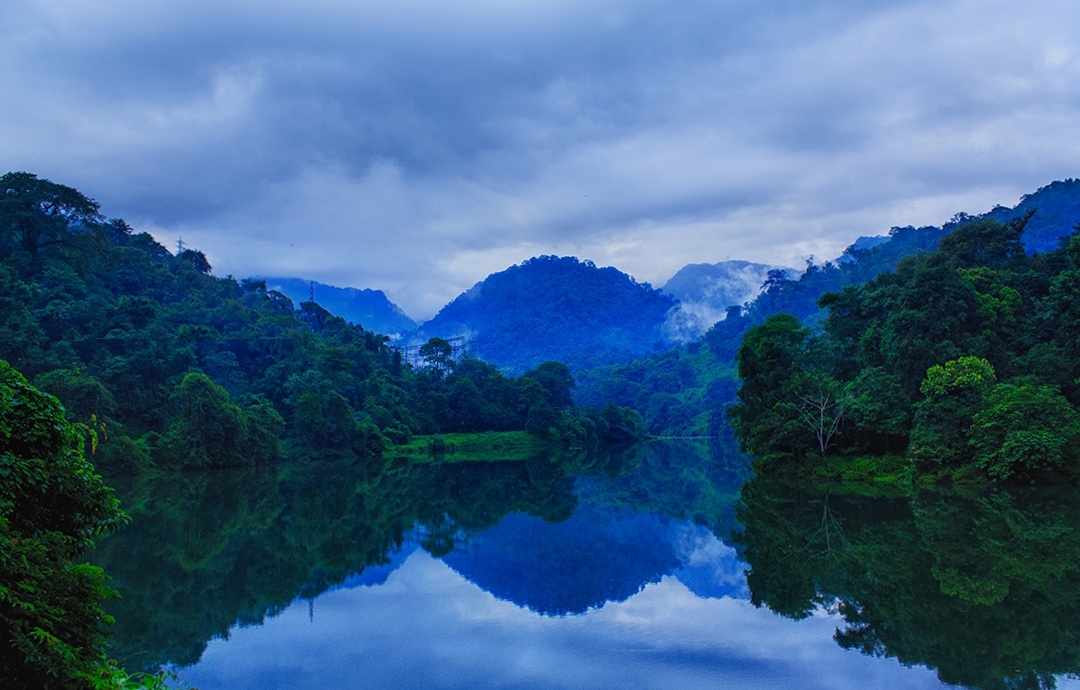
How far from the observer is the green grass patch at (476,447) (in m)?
56.4

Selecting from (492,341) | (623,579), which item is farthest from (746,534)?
(492,341)

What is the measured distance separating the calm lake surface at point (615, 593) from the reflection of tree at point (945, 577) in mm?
49

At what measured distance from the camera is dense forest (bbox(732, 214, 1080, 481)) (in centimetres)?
2367

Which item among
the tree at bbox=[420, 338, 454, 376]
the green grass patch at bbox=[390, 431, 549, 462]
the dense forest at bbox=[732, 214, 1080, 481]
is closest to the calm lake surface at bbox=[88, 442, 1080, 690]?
the dense forest at bbox=[732, 214, 1080, 481]

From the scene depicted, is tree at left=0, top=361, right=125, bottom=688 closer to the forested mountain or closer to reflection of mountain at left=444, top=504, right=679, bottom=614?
reflection of mountain at left=444, top=504, right=679, bottom=614

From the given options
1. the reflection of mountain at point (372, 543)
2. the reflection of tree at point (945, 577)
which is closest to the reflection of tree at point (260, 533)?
the reflection of mountain at point (372, 543)

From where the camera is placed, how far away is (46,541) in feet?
18.6

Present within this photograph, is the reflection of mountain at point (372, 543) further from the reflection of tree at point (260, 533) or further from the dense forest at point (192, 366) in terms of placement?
the dense forest at point (192, 366)

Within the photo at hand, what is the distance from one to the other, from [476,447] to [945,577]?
51.8m

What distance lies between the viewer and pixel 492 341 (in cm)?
→ 18112

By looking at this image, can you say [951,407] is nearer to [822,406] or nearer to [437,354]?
[822,406]

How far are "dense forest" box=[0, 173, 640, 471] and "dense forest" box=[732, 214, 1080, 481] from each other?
94.1ft

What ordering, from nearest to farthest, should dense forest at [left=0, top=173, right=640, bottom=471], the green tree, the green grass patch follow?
the green tree → dense forest at [left=0, top=173, right=640, bottom=471] → the green grass patch

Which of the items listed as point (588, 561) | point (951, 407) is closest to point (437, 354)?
point (951, 407)
